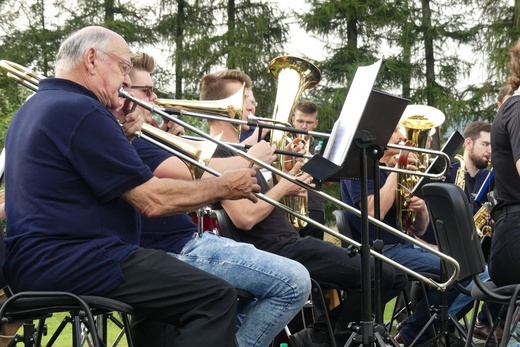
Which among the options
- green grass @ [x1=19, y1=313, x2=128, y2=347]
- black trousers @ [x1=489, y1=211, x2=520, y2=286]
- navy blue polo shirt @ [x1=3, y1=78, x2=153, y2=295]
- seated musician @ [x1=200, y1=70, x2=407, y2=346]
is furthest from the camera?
green grass @ [x1=19, y1=313, x2=128, y2=347]

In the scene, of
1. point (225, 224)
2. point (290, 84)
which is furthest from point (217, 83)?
point (225, 224)

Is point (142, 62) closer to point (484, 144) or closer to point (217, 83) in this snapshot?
Answer: point (217, 83)

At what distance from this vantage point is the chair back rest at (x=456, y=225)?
3.56 m

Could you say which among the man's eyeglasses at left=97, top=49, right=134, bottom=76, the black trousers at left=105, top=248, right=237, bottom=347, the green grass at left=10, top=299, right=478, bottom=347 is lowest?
the green grass at left=10, top=299, right=478, bottom=347

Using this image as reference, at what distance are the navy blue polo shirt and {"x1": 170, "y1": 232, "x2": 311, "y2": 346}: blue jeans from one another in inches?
26.9

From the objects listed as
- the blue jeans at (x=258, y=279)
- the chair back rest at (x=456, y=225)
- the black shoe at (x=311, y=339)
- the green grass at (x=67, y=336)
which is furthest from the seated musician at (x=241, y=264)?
the green grass at (x=67, y=336)

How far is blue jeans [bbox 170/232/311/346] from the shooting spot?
3.54 metres

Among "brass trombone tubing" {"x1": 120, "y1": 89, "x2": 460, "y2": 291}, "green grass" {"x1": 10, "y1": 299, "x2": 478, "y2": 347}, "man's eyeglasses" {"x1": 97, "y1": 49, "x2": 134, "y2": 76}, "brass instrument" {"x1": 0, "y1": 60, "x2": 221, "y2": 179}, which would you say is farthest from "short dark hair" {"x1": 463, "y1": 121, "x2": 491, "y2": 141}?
"man's eyeglasses" {"x1": 97, "y1": 49, "x2": 134, "y2": 76}

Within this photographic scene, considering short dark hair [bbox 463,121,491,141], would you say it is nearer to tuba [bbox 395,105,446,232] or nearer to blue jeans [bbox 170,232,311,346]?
tuba [bbox 395,105,446,232]

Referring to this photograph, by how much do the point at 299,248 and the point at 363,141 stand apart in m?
1.09

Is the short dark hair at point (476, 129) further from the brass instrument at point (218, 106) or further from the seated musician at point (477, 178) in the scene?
the brass instrument at point (218, 106)

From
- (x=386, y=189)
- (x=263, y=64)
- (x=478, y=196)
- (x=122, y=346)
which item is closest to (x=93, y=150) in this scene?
(x=386, y=189)

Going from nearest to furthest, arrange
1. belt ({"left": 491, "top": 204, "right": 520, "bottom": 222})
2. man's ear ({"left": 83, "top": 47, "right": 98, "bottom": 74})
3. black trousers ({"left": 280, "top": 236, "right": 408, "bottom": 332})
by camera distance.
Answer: man's ear ({"left": 83, "top": 47, "right": 98, "bottom": 74}) < belt ({"left": 491, "top": 204, "right": 520, "bottom": 222}) < black trousers ({"left": 280, "top": 236, "right": 408, "bottom": 332})

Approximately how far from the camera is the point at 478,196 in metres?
5.84
